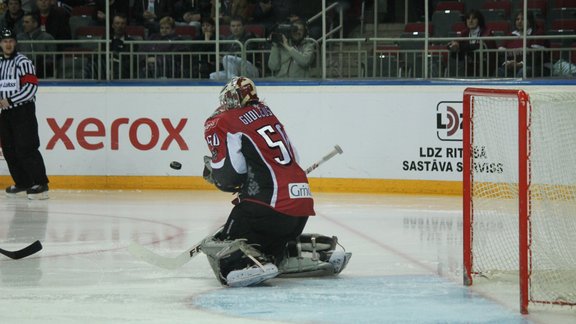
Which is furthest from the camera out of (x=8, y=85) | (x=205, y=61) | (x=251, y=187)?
(x=205, y=61)

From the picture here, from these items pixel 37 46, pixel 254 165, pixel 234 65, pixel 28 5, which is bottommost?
pixel 254 165

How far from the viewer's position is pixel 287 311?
5562 mm

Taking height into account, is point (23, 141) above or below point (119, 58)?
below

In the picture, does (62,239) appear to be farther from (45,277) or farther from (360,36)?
(360,36)

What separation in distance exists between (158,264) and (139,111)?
→ 5706 mm

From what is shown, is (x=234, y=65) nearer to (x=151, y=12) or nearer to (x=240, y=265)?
(x=151, y=12)

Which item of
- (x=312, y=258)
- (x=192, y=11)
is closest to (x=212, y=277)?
(x=312, y=258)

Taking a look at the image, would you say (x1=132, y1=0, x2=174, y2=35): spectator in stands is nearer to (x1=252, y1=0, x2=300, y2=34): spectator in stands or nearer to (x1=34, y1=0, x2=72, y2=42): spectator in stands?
(x1=34, y1=0, x2=72, y2=42): spectator in stands

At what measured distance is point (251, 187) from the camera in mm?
6336

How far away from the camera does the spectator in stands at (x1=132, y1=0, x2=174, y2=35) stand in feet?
44.0

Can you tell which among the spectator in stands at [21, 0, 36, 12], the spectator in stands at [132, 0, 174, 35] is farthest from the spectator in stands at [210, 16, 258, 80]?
the spectator in stands at [21, 0, 36, 12]

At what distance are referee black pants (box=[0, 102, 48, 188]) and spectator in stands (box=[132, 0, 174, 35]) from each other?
258 centimetres

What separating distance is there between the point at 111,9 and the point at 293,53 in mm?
2370

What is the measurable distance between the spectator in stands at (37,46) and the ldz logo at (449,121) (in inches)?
168
